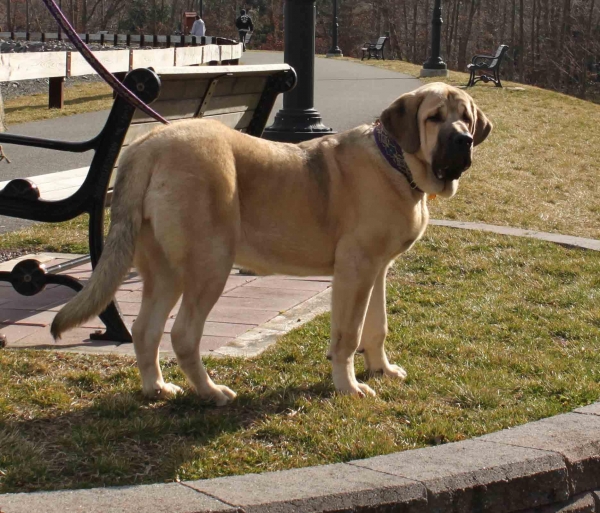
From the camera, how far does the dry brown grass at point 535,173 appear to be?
9.20m

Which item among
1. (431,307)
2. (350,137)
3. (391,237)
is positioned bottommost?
(431,307)

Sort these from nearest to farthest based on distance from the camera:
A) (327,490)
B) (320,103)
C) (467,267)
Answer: (327,490) → (467,267) → (320,103)

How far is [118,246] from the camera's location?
3.70 metres

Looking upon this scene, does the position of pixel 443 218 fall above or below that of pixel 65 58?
below

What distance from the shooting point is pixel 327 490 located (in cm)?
304

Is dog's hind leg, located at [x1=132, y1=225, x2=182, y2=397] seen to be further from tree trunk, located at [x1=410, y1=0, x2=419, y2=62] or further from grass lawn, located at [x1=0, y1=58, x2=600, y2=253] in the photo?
tree trunk, located at [x1=410, y1=0, x2=419, y2=62]

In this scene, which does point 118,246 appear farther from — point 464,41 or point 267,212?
point 464,41

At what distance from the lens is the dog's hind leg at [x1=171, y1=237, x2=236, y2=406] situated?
3770mm

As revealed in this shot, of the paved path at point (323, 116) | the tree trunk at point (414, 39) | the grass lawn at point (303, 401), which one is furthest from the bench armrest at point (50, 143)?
the tree trunk at point (414, 39)

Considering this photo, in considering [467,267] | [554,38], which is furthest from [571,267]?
[554,38]

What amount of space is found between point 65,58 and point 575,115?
1100 centimetres

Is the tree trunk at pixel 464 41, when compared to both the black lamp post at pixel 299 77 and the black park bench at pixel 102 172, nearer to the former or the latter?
the black lamp post at pixel 299 77

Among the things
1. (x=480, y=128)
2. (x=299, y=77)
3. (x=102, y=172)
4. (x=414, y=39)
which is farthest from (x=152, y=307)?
(x=414, y=39)

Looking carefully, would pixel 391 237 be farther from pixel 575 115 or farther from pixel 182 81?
pixel 575 115
